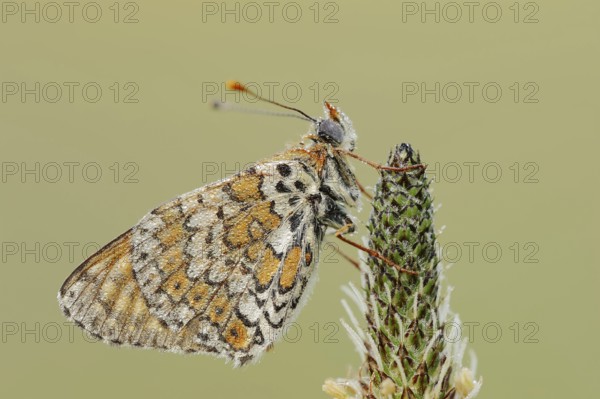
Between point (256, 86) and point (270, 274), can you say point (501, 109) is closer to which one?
point (256, 86)

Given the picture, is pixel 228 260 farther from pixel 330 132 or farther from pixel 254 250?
pixel 330 132

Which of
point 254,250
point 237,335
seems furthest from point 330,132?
point 237,335

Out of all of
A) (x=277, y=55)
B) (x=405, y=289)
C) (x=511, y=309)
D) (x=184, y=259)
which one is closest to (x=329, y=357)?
(x=511, y=309)

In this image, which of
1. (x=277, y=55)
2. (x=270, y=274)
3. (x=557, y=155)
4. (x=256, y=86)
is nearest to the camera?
(x=270, y=274)

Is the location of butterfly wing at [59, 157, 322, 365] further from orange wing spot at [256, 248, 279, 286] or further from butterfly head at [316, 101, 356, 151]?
butterfly head at [316, 101, 356, 151]

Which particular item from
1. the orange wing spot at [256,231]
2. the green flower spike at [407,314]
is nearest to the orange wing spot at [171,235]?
the orange wing spot at [256,231]
